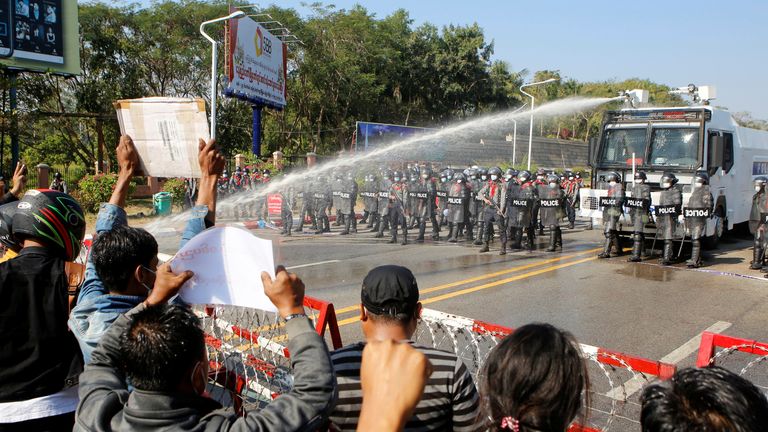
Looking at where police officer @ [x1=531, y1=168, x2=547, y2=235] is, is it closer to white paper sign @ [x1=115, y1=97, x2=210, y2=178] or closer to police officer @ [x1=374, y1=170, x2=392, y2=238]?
police officer @ [x1=374, y1=170, x2=392, y2=238]

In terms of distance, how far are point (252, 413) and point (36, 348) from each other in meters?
1.20

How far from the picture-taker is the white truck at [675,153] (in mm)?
11805

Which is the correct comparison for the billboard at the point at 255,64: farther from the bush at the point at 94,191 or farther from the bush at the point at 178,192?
the bush at the point at 94,191

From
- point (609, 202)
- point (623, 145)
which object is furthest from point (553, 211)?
point (623, 145)

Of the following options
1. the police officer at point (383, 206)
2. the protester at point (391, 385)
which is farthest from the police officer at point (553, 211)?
the protester at point (391, 385)

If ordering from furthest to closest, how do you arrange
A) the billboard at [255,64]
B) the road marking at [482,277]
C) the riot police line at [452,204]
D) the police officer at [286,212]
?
the billboard at [255,64] → the police officer at [286,212] → the riot police line at [452,204] → the road marking at [482,277]

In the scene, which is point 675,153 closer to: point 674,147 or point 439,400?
point 674,147

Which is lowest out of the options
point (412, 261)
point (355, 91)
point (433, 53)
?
point (412, 261)

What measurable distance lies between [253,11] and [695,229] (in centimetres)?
2802

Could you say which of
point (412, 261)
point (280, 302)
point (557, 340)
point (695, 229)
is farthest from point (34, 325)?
point (695, 229)

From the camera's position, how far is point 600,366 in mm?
4004

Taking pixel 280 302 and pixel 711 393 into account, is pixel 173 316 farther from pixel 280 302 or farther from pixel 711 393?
pixel 711 393

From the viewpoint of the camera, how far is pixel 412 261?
11.8 m

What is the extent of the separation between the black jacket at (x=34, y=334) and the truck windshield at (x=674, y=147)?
11.9 meters
